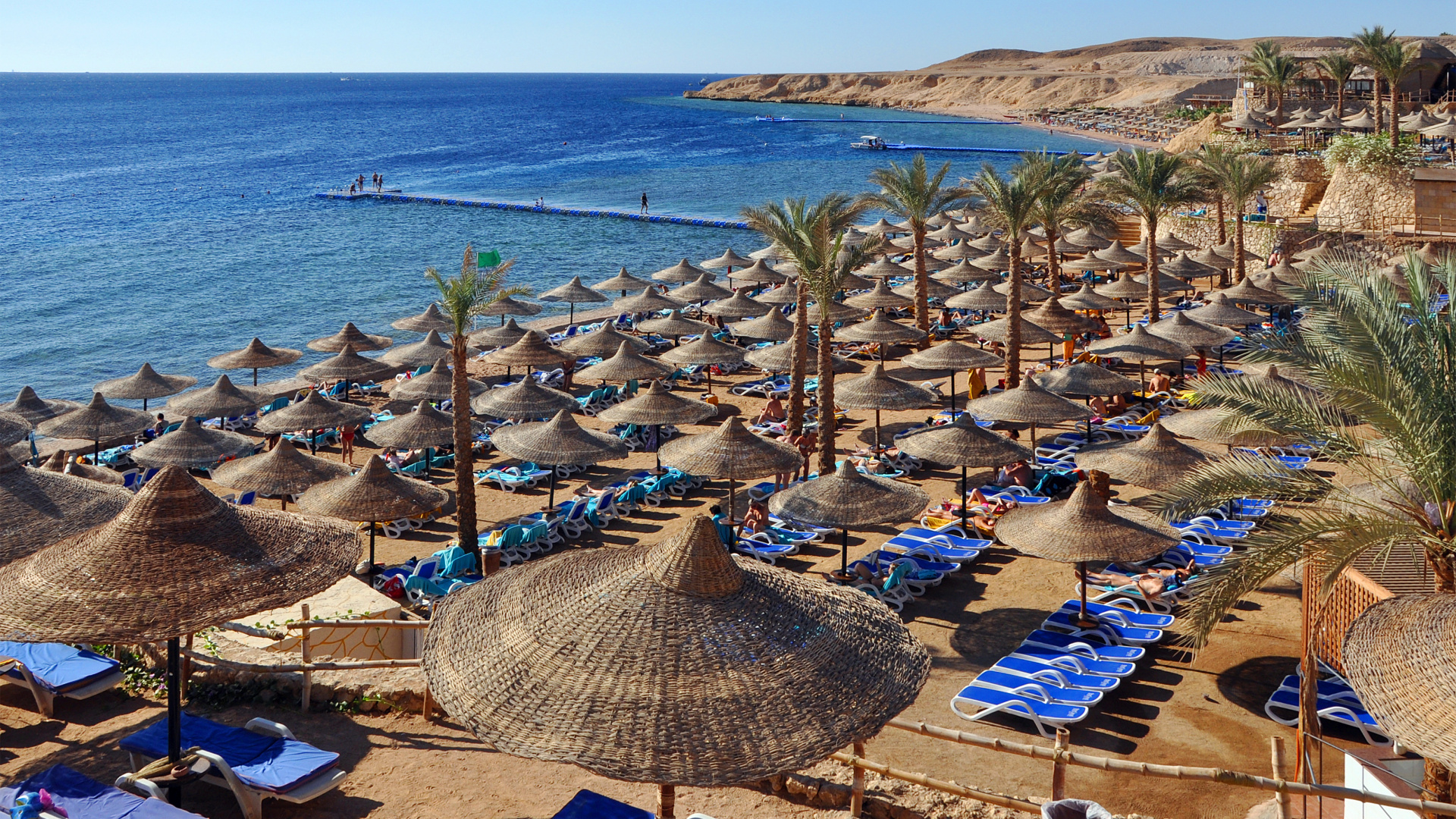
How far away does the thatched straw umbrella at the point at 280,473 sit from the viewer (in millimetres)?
15867

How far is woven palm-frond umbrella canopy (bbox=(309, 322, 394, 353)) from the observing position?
25.7 m

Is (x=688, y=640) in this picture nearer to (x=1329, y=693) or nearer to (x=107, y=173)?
(x=1329, y=693)

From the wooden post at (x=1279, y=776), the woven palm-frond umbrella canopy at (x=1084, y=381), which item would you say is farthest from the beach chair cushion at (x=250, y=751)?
the woven palm-frond umbrella canopy at (x=1084, y=381)

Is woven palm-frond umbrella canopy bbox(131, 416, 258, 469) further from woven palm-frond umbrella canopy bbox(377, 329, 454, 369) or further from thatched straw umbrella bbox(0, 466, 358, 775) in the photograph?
thatched straw umbrella bbox(0, 466, 358, 775)

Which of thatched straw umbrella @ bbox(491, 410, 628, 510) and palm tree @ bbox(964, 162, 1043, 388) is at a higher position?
palm tree @ bbox(964, 162, 1043, 388)

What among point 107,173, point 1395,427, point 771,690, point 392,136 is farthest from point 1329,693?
point 392,136

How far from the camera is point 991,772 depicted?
9672mm

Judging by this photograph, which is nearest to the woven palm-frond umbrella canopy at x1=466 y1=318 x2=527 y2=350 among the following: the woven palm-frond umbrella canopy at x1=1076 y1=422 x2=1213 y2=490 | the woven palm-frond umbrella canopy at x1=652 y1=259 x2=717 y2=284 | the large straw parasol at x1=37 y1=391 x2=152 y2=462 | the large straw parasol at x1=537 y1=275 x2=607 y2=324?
the large straw parasol at x1=537 y1=275 x2=607 y2=324

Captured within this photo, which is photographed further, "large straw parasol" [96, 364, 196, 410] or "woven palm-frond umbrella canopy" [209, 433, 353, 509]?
"large straw parasol" [96, 364, 196, 410]

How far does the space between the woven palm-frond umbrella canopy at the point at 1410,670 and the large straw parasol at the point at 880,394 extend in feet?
36.2

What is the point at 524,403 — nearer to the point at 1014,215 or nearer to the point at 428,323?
the point at 428,323

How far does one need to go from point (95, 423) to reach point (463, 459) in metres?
7.76

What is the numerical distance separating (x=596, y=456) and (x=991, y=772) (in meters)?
8.89

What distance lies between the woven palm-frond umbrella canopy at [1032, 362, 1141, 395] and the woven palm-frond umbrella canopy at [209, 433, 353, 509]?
1141 centimetres
